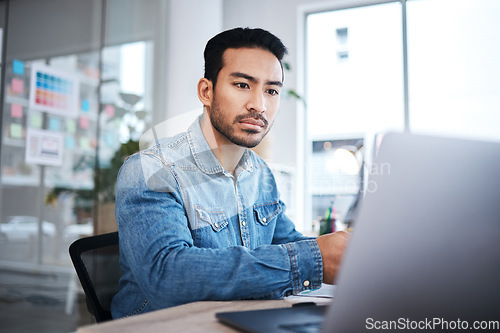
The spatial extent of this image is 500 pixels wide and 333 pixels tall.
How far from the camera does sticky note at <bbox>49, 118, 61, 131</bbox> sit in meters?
2.46

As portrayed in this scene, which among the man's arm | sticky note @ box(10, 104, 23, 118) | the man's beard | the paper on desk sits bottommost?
the paper on desk

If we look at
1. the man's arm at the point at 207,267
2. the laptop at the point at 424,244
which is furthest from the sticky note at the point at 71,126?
the laptop at the point at 424,244

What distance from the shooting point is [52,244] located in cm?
249

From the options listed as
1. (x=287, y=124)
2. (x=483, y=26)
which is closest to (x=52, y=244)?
(x=287, y=124)

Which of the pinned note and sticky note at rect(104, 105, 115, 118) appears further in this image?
sticky note at rect(104, 105, 115, 118)

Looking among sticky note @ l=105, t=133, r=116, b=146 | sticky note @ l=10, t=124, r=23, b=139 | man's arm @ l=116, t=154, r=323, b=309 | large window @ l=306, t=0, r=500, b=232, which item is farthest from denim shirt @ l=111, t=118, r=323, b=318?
large window @ l=306, t=0, r=500, b=232

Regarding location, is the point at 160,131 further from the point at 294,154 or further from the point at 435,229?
the point at 435,229

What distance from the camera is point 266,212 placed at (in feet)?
4.08

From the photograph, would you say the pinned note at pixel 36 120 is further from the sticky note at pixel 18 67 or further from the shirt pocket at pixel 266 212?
the shirt pocket at pixel 266 212

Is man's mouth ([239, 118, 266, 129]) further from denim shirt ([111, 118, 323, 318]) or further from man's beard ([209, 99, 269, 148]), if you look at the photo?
denim shirt ([111, 118, 323, 318])

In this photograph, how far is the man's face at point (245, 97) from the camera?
119cm

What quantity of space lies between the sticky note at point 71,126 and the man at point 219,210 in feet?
5.13

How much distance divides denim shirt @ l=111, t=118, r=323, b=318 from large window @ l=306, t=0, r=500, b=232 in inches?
91.9

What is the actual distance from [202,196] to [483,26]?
11.4 feet
